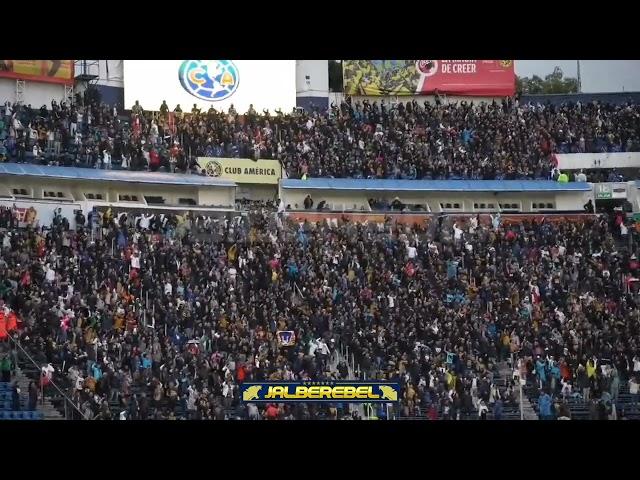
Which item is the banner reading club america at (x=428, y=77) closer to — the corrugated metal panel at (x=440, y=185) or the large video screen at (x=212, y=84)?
the large video screen at (x=212, y=84)

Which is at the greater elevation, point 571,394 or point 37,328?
point 37,328

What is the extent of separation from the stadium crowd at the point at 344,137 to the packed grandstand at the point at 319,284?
46 millimetres

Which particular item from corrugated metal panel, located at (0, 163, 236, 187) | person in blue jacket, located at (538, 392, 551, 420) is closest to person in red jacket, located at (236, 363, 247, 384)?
person in blue jacket, located at (538, 392, 551, 420)

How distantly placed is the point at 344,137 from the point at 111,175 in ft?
18.0

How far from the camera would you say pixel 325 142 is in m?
27.6

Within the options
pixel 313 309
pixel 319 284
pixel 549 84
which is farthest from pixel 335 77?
pixel 313 309

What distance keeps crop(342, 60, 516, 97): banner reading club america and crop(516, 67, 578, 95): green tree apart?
0.83 m

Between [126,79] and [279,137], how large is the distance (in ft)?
11.9

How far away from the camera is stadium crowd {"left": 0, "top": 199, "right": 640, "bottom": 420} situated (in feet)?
68.1

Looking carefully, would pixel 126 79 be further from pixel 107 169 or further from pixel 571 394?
pixel 571 394

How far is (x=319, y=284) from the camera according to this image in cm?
2359
